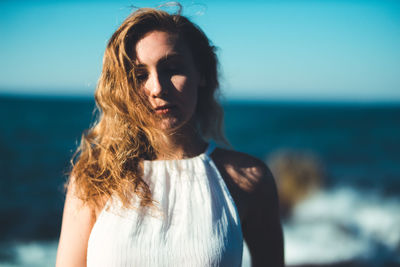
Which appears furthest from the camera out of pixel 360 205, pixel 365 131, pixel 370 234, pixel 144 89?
pixel 365 131

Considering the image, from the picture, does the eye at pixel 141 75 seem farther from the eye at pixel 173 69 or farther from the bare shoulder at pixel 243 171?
the bare shoulder at pixel 243 171

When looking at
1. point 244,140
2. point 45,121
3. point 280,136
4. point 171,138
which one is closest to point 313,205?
point 171,138

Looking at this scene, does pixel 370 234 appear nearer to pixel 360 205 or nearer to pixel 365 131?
pixel 360 205

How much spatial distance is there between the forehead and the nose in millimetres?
77

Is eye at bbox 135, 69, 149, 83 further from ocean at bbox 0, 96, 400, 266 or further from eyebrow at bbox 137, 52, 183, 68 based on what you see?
ocean at bbox 0, 96, 400, 266

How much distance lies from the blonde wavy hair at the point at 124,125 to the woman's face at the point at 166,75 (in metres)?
0.04

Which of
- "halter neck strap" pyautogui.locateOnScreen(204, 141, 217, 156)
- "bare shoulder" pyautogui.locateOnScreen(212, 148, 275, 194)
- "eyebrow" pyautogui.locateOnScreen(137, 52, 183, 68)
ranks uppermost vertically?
"eyebrow" pyautogui.locateOnScreen(137, 52, 183, 68)

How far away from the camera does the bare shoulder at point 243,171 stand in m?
1.77

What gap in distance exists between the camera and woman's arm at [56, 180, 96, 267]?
4.80ft

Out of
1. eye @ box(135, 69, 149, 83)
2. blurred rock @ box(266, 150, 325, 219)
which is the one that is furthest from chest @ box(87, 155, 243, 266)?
blurred rock @ box(266, 150, 325, 219)

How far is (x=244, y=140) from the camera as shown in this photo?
94.0ft

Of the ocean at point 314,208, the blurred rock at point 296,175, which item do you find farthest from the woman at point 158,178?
the blurred rock at point 296,175

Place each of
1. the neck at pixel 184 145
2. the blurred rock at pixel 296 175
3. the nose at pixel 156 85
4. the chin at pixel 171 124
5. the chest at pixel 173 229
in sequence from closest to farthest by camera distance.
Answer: the chest at pixel 173 229 < the nose at pixel 156 85 < the chin at pixel 171 124 < the neck at pixel 184 145 < the blurred rock at pixel 296 175

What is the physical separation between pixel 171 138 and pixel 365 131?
3799 centimetres
